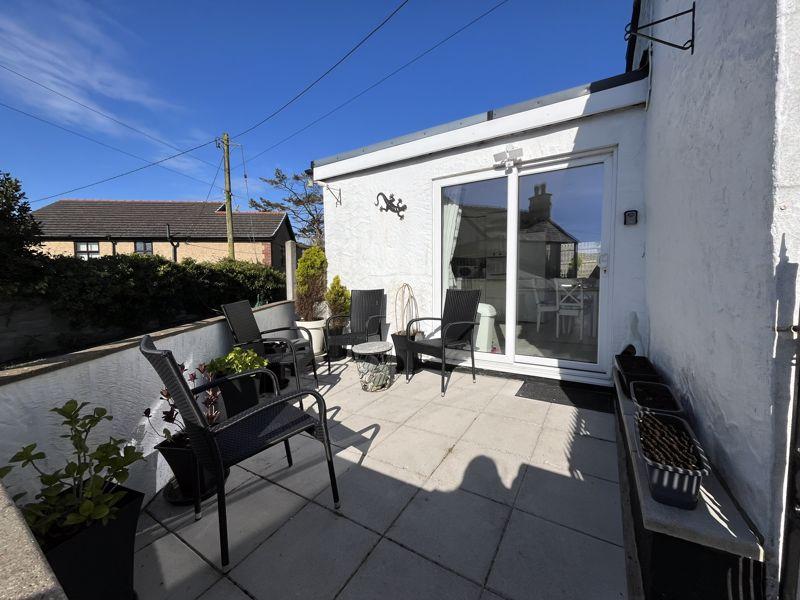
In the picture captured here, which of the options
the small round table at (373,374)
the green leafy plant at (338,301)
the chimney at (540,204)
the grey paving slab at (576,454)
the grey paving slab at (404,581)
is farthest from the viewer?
the green leafy plant at (338,301)

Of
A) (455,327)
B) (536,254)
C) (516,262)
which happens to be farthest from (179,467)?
(536,254)

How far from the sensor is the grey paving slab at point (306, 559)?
1242 millimetres

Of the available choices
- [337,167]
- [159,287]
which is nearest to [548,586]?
[337,167]

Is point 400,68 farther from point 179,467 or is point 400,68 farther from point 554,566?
point 554,566

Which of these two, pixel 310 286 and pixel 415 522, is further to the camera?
pixel 310 286

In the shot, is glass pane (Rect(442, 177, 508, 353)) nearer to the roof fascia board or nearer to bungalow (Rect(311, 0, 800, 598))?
bungalow (Rect(311, 0, 800, 598))

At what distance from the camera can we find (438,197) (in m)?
3.92

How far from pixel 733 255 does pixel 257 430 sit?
7.10 feet

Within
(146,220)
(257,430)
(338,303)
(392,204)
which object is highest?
(146,220)

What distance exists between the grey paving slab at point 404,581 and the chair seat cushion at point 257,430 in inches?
26.0

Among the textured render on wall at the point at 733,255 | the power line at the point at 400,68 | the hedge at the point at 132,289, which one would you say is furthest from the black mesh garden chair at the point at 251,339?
the power line at the point at 400,68

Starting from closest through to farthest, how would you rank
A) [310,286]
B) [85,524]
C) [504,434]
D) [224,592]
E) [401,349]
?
[85,524] < [224,592] < [504,434] < [401,349] < [310,286]

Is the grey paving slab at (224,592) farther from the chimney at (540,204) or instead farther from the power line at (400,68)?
the power line at (400,68)

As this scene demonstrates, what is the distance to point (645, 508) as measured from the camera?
3.43ft
